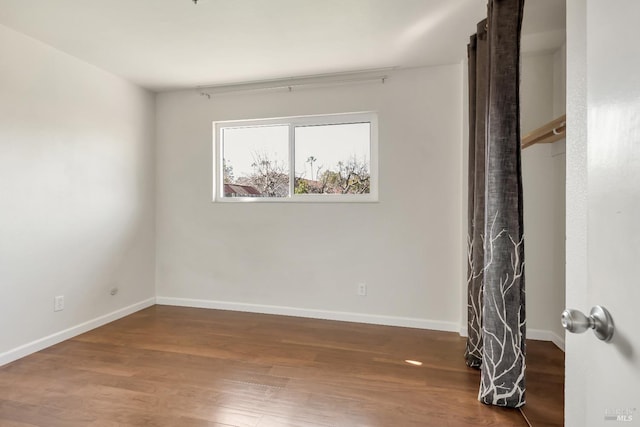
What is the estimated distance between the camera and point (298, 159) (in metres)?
3.47

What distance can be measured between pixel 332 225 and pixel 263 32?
69.9 inches

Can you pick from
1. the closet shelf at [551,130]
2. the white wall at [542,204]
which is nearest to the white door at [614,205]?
the closet shelf at [551,130]

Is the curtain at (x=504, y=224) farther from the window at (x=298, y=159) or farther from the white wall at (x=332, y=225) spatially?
the window at (x=298, y=159)

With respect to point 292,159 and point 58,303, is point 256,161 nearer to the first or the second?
point 292,159

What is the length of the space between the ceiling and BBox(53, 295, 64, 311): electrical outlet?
6.70 ft

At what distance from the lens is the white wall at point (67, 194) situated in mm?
2389

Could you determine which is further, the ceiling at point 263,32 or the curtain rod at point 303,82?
the curtain rod at point 303,82

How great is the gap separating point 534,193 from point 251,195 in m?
2.69

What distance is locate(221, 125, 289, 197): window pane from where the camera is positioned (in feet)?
11.6

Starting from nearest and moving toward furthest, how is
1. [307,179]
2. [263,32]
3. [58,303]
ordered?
[263,32], [58,303], [307,179]

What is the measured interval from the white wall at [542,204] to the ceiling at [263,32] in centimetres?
25

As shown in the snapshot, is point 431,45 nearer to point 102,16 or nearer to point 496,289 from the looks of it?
point 496,289

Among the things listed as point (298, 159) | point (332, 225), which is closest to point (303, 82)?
point (298, 159)

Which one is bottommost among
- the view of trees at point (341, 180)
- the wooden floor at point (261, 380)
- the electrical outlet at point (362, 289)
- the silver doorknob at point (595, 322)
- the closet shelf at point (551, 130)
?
the wooden floor at point (261, 380)
